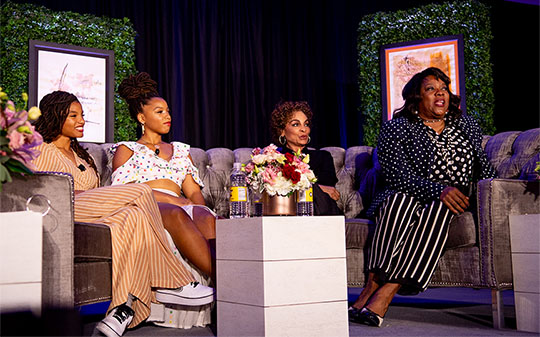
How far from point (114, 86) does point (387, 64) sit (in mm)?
2865

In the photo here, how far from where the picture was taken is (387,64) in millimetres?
6273

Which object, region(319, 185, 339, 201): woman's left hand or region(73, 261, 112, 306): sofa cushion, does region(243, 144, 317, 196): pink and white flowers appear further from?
region(319, 185, 339, 201): woman's left hand

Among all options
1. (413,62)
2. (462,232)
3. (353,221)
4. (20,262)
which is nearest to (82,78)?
(413,62)

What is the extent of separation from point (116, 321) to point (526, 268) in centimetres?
167

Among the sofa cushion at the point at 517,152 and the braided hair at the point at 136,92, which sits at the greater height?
the braided hair at the point at 136,92

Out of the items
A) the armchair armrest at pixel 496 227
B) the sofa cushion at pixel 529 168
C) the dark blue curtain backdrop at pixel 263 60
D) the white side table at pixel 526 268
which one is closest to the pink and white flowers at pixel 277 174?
the armchair armrest at pixel 496 227

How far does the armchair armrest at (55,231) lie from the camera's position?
1.89 m

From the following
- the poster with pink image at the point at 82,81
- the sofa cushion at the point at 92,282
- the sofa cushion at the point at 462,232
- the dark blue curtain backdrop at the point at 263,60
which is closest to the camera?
the sofa cushion at the point at 92,282

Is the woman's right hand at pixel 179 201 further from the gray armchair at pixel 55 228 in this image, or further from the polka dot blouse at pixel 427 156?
the polka dot blouse at pixel 427 156

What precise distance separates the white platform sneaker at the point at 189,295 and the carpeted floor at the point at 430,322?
0.44ft

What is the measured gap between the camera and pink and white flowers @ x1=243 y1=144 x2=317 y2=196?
222cm

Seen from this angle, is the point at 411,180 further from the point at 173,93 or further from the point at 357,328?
the point at 173,93

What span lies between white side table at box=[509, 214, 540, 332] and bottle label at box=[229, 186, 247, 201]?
1163 mm

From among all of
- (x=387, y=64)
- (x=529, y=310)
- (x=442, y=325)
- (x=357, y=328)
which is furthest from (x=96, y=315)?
(x=387, y=64)
